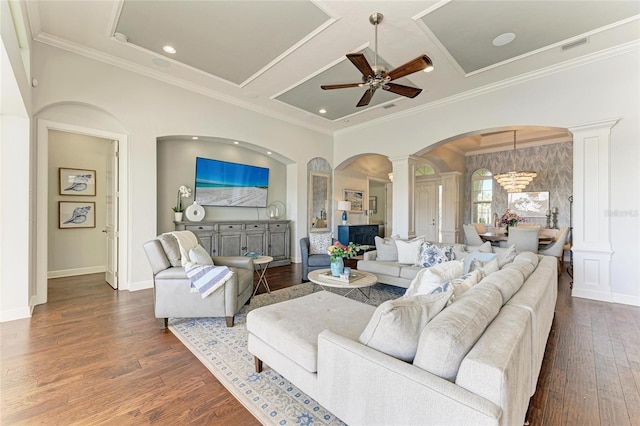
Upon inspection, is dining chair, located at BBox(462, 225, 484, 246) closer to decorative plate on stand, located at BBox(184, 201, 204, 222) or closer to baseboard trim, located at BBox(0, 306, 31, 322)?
decorative plate on stand, located at BBox(184, 201, 204, 222)

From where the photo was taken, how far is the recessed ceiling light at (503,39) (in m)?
3.37

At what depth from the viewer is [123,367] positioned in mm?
2191

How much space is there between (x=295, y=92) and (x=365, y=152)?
7.78 ft

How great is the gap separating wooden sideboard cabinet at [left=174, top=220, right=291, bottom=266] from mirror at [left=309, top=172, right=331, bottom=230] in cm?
85

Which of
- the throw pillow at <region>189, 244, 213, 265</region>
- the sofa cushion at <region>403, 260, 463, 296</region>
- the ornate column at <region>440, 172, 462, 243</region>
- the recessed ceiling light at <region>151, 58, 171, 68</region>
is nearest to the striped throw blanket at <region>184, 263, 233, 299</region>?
the throw pillow at <region>189, 244, 213, 265</region>

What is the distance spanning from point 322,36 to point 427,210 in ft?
22.7

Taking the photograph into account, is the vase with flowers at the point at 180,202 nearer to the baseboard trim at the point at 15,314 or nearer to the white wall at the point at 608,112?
the baseboard trim at the point at 15,314

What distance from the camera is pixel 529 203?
776 centimetres

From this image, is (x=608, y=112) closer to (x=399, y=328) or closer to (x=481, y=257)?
(x=481, y=257)

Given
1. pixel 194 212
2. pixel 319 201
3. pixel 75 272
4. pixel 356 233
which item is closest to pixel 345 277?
pixel 194 212

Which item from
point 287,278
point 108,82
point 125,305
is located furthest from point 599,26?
point 125,305

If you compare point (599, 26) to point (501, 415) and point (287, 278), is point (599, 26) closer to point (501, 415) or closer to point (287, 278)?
point (501, 415)

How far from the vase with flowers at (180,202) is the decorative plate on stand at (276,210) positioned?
1.87 meters

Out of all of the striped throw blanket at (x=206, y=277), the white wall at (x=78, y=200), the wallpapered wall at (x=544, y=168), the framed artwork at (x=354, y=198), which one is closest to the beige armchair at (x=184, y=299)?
the striped throw blanket at (x=206, y=277)
